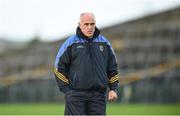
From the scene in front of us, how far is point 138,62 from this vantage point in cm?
3244

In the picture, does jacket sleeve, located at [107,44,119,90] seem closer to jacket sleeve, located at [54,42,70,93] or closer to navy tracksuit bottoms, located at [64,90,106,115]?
navy tracksuit bottoms, located at [64,90,106,115]

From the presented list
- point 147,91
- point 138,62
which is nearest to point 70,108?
point 147,91

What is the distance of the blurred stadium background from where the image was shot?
1078 inches

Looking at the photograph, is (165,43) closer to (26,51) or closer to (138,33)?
(138,33)

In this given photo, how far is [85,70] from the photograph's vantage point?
892 centimetres


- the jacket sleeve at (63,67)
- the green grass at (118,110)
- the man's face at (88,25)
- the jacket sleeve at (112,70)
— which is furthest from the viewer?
the green grass at (118,110)

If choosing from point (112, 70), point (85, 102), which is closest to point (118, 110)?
point (112, 70)

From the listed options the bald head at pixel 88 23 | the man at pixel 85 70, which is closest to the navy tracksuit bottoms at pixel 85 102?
the man at pixel 85 70

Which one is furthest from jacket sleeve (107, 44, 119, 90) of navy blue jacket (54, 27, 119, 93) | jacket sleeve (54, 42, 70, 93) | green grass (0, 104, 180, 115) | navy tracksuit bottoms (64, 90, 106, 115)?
green grass (0, 104, 180, 115)

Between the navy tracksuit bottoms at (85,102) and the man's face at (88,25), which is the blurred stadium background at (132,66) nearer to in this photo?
the navy tracksuit bottoms at (85,102)

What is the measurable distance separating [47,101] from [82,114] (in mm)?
19829

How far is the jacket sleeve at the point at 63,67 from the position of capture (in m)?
9.01

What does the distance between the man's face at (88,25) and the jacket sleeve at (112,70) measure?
1.17ft

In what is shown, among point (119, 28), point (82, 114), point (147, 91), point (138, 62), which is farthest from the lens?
point (119, 28)
